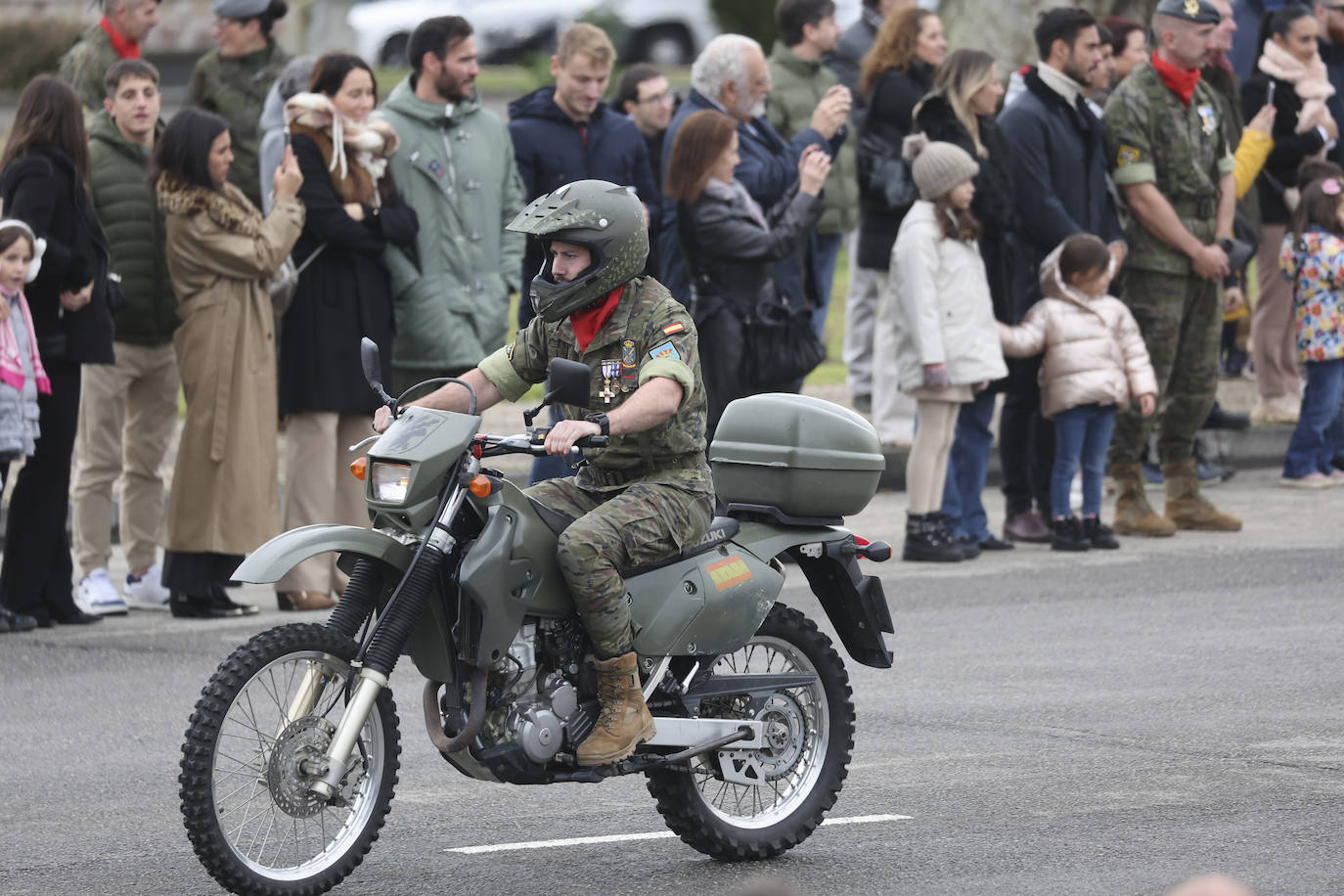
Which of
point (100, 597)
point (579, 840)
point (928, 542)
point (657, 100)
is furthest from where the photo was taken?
point (657, 100)

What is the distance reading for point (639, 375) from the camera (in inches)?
246

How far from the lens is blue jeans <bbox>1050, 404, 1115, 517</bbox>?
39.1 feet

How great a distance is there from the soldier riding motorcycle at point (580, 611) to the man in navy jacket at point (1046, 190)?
567 centimetres

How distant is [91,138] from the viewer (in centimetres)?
1052

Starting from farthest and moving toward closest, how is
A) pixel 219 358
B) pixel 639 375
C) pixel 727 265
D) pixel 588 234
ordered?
pixel 727 265 → pixel 219 358 → pixel 639 375 → pixel 588 234

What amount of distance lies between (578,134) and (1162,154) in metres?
3.15

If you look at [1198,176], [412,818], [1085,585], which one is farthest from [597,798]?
[1198,176]

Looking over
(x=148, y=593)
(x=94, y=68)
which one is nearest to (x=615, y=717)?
(x=148, y=593)

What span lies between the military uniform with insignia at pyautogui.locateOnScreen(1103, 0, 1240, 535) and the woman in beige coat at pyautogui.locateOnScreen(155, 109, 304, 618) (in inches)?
182

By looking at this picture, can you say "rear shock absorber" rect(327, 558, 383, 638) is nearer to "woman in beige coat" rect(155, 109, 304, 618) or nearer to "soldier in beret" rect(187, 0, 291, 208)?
"woman in beige coat" rect(155, 109, 304, 618)

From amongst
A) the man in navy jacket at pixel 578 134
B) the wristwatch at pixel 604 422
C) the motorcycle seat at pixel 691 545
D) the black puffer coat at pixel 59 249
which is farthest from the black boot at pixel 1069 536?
the wristwatch at pixel 604 422

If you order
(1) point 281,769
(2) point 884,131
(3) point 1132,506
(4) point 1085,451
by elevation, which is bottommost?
(3) point 1132,506

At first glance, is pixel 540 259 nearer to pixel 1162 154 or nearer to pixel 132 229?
pixel 132 229

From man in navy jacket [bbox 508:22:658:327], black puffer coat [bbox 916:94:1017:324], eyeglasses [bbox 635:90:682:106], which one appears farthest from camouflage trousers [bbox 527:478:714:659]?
eyeglasses [bbox 635:90:682:106]
